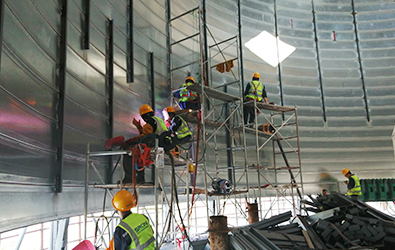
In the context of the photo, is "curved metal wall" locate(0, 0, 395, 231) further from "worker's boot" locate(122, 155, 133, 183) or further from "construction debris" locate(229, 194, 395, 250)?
"construction debris" locate(229, 194, 395, 250)

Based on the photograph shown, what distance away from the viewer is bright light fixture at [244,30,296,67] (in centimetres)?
1475

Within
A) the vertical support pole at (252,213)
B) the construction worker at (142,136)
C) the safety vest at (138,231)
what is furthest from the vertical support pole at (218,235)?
the vertical support pole at (252,213)

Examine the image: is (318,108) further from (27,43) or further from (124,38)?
(27,43)

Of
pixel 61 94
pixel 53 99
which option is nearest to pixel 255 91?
pixel 61 94

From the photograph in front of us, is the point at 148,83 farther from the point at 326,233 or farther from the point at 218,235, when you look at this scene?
the point at 326,233

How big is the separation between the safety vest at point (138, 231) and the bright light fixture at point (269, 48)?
1130cm

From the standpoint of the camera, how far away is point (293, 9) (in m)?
16.0

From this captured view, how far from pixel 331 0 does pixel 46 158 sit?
15643mm

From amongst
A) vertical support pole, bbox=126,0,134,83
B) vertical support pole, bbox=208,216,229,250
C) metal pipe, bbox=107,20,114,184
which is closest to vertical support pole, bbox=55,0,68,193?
metal pipe, bbox=107,20,114,184

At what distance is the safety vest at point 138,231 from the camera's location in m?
4.32

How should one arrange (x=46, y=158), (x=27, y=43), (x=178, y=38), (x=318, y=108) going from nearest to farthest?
1. (x=27, y=43)
2. (x=46, y=158)
3. (x=178, y=38)
4. (x=318, y=108)

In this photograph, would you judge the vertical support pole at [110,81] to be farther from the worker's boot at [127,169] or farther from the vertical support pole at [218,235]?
the vertical support pole at [218,235]

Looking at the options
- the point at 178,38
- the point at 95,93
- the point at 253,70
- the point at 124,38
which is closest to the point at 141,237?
the point at 95,93

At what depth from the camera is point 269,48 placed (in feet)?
49.6
